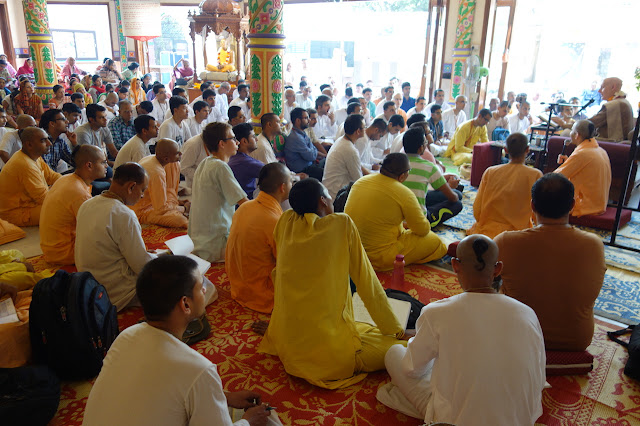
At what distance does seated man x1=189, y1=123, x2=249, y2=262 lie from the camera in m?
3.90

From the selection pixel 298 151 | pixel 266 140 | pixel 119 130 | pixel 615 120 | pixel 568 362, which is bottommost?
pixel 568 362

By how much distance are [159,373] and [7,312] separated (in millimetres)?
1839

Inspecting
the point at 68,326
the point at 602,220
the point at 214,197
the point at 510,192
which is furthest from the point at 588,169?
the point at 68,326

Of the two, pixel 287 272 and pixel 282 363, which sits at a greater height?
pixel 287 272

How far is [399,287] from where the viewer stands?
344cm

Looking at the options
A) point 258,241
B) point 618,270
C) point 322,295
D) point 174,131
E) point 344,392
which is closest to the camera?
point 322,295

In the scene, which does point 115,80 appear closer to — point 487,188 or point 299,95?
point 299,95

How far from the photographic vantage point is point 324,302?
231 cm

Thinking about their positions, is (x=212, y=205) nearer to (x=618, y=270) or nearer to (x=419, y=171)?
(x=419, y=171)

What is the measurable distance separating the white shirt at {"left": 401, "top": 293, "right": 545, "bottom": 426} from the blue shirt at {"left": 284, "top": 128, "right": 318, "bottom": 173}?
4355 mm

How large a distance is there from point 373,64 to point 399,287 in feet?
41.8

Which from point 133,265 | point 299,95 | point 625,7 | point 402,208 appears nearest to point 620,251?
point 402,208

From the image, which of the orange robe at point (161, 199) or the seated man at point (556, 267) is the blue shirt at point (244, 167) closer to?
the orange robe at point (161, 199)

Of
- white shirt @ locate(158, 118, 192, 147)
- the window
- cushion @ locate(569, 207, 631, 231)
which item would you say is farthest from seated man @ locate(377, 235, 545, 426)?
the window
